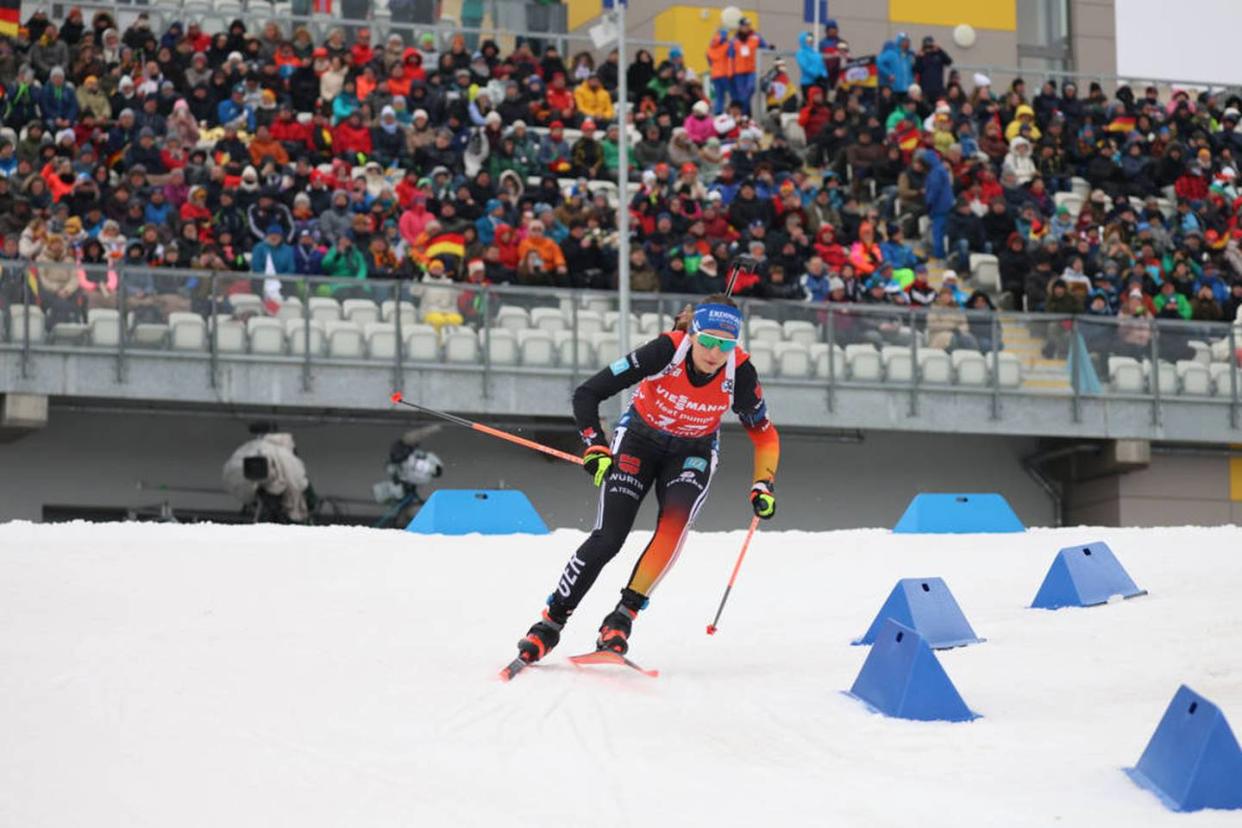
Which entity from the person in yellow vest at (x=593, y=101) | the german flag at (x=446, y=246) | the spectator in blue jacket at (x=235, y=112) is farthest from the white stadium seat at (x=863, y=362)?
the spectator in blue jacket at (x=235, y=112)

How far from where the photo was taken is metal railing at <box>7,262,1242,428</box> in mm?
20844

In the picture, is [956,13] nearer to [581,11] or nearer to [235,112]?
[581,11]

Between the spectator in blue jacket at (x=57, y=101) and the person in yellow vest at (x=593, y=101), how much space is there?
6.28 m

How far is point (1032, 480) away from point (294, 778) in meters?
19.5

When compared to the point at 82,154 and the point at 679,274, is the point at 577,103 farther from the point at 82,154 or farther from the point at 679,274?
the point at 82,154

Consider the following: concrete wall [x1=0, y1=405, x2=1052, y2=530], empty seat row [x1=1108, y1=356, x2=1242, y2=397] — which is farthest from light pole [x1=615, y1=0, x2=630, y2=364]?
empty seat row [x1=1108, y1=356, x2=1242, y2=397]

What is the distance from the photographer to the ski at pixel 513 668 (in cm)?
1008

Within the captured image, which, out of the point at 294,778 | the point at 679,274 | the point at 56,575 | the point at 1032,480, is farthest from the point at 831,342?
the point at 294,778

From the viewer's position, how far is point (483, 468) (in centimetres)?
2416

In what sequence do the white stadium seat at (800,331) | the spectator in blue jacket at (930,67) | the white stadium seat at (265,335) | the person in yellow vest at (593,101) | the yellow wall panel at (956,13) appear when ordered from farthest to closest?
1. the yellow wall panel at (956,13)
2. the spectator in blue jacket at (930,67)
3. the person in yellow vest at (593,101)
4. the white stadium seat at (800,331)
5. the white stadium seat at (265,335)

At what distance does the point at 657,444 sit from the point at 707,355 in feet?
1.84

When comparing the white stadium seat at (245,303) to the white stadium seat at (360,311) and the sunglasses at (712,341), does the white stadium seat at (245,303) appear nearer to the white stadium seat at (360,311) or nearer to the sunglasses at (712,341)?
the white stadium seat at (360,311)

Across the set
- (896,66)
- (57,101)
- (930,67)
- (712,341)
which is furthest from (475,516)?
(930,67)

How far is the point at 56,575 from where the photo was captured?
543 inches
